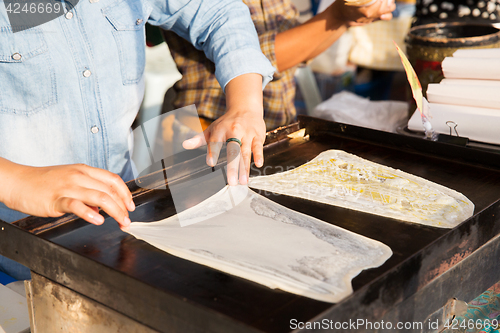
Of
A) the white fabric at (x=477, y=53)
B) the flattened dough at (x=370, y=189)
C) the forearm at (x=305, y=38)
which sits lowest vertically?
the flattened dough at (x=370, y=189)

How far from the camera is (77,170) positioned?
87 cm

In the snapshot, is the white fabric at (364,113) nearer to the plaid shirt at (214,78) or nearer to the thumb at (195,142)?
the plaid shirt at (214,78)

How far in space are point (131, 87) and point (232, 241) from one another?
0.70 metres

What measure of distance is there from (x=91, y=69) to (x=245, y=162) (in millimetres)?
512

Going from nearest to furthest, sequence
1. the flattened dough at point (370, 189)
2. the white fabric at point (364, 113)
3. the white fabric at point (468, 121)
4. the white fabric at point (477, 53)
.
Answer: the flattened dough at point (370, 189), the white fabric at point (468, 121), the white fabric at point (477, 53), the white fabric at point (364, 113)

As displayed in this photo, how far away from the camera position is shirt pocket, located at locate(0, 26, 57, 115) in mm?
1142

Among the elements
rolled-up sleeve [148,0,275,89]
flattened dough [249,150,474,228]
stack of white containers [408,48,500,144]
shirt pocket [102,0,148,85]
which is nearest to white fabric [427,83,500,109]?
stack of white containers [408,48,500,144]

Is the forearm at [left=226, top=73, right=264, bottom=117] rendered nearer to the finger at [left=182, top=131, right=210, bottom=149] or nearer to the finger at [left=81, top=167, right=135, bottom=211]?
the finger at [left=182, top=131, right=210, bottom=149]

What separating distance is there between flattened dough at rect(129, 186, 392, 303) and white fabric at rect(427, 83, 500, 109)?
0.81m

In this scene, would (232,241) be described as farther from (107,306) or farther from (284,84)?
(284,84)

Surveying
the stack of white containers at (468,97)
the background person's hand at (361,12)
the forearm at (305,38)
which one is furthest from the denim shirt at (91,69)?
the stack of white containers at (468,97)

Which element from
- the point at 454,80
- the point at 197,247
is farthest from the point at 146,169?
the point at 454,80

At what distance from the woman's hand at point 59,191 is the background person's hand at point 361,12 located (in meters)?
1.24

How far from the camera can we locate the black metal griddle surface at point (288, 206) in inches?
27.6
